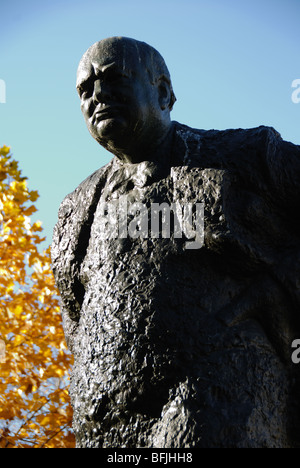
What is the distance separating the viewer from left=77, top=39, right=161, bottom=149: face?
266 centimetres

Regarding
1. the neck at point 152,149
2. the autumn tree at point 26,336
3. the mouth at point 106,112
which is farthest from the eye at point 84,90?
the autumn tree at point 26,336

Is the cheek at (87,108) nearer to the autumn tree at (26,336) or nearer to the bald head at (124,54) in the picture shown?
the bald head at (124,54)

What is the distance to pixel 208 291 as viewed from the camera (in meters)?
2.46

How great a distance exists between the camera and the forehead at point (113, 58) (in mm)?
2672

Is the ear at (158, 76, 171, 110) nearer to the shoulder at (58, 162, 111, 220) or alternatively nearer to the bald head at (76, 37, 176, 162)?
the bald head at (76, 37, 176, 162)

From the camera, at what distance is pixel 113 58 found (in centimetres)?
267

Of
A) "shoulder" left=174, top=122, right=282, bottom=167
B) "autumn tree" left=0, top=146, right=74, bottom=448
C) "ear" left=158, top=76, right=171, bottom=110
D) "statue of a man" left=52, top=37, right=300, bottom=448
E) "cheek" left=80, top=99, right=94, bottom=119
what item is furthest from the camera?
"autumn tree" left=0, top=146, right=74, bottom=448

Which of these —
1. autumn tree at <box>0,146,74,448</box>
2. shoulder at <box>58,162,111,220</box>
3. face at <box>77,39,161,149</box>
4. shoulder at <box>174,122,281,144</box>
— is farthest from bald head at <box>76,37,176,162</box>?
autumn tree at <box>0,146,74,448</box>

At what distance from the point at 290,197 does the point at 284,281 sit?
0.35 meters

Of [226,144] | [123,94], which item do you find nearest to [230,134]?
[226,144]

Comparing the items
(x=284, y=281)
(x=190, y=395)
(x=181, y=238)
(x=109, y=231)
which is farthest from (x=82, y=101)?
(x=190, y=395)

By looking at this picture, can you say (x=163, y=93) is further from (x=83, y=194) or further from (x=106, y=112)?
(x=83, y=194)

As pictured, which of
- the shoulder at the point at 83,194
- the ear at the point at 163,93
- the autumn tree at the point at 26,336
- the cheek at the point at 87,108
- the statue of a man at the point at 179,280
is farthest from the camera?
the autumn tree at the point at 26,336
